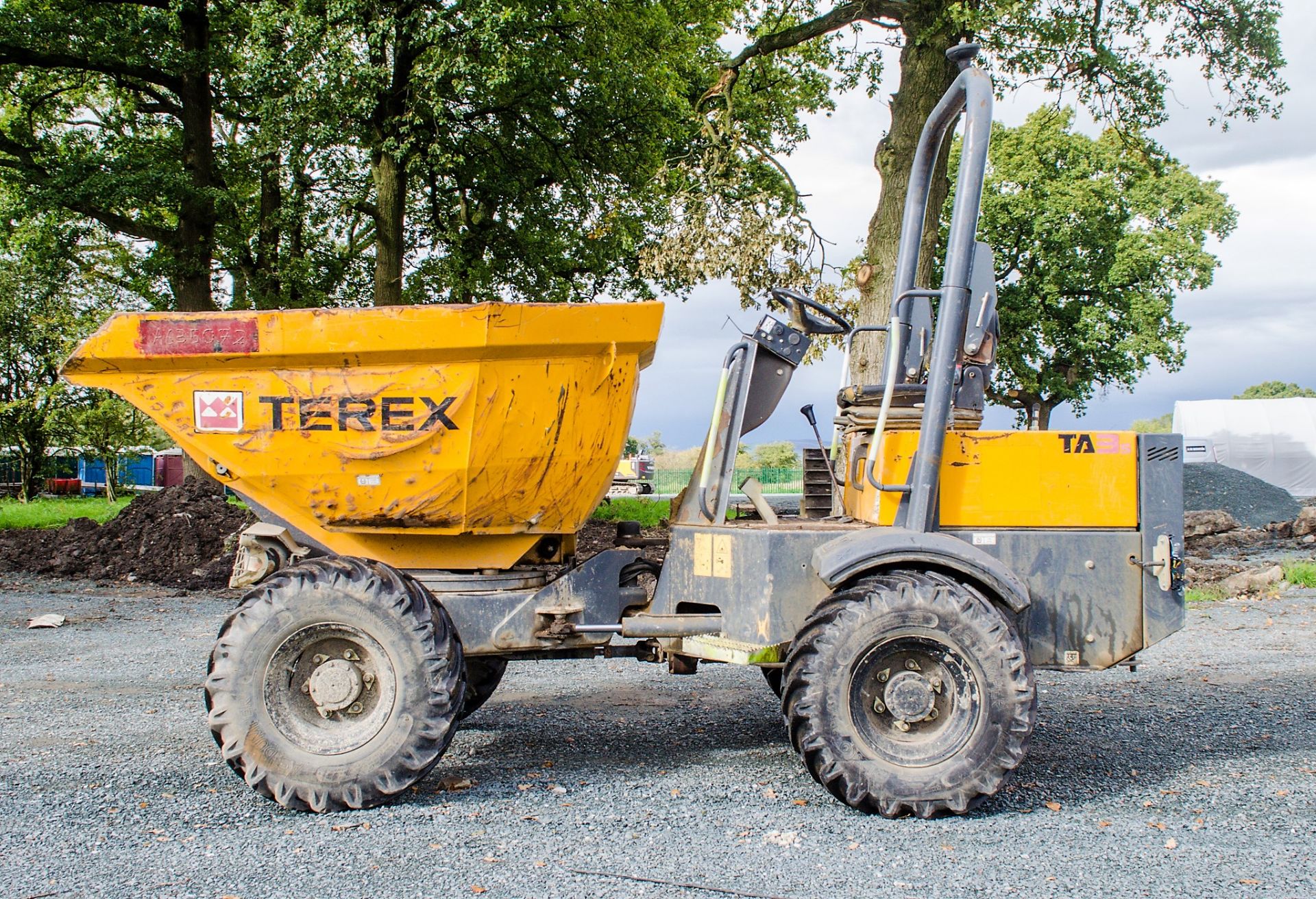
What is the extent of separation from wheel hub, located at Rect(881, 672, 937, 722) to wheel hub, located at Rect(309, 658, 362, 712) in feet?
7.24

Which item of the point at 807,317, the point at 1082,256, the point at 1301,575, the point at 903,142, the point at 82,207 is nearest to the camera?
the point at 807,317

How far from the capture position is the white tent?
31.1 metres

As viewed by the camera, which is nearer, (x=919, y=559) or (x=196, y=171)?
(x=919, y=559)

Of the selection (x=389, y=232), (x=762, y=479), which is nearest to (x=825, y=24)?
(x=389, y=232)

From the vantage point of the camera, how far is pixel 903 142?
1088cm

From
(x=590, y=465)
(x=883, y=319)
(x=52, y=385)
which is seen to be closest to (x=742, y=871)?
(x=590, y=465)

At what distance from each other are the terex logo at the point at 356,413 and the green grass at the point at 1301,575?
→ 33.4 feet

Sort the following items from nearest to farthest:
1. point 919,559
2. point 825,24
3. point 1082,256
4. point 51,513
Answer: point 919,559, point 825,24, point 51,513, point 1082,256

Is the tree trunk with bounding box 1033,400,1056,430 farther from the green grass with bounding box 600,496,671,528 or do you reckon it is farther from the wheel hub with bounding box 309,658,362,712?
the wheel hub with bounding box 309,658,362,712

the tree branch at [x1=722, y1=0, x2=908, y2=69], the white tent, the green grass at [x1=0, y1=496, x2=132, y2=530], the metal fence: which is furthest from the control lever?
the white tent

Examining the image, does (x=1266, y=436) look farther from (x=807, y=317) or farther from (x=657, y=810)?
(x=657, y=810)

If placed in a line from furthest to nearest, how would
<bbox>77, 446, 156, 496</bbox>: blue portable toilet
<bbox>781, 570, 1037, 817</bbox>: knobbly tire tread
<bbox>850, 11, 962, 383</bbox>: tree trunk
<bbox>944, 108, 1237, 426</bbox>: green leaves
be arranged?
<bbox>77, 446, 156, 496</bbox>: blue portable toilet → <bbox>944, 108, 1237, 426</bbox>: green leaves → <bbox>850, 11, 962, 383</bbox>: tree trunk → <bbox>781, 570, 1037, 817</bbox>: knobbly tire tread

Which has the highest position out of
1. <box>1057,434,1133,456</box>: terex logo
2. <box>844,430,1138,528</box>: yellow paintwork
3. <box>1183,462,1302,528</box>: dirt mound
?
<box>1057,434,1133,456</box>: terex logo

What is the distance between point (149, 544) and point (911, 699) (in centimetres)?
1082
